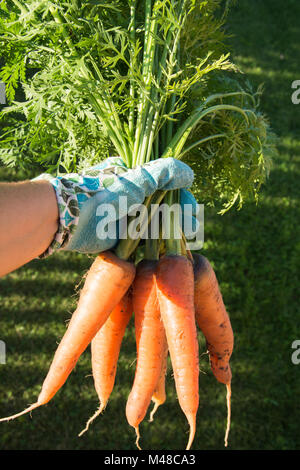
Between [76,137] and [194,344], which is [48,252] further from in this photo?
[194,344]

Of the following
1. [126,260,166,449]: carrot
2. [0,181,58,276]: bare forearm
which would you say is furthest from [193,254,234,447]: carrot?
[0,181,58,276]: bare forearm

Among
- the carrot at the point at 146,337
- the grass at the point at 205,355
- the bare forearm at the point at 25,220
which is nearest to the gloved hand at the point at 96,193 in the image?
the bare forearm at the point at 25,220

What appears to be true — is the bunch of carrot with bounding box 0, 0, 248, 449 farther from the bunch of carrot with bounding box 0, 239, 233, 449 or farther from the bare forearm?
the bare forearm

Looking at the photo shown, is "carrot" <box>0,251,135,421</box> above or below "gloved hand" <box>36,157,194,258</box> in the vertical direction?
below

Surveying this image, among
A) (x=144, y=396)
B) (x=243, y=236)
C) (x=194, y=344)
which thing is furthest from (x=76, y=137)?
(x=243, y=236)

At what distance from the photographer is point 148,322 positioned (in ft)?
5.28

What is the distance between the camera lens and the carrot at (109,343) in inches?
66.6

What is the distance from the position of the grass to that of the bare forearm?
5.31 feet

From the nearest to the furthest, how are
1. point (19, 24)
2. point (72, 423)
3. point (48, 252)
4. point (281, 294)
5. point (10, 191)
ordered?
point (10, 191) < point (48, 252) < point (19, 24) < point (72, 423) < point (281, 294)

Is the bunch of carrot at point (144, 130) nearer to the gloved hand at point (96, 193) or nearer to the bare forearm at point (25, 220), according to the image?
the gloved hand at point (96, 193)

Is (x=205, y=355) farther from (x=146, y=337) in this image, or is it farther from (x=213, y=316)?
(x=146, y=337)

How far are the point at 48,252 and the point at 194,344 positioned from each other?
0.64m

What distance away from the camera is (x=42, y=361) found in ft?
9.07

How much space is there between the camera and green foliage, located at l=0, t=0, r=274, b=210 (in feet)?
4.61
